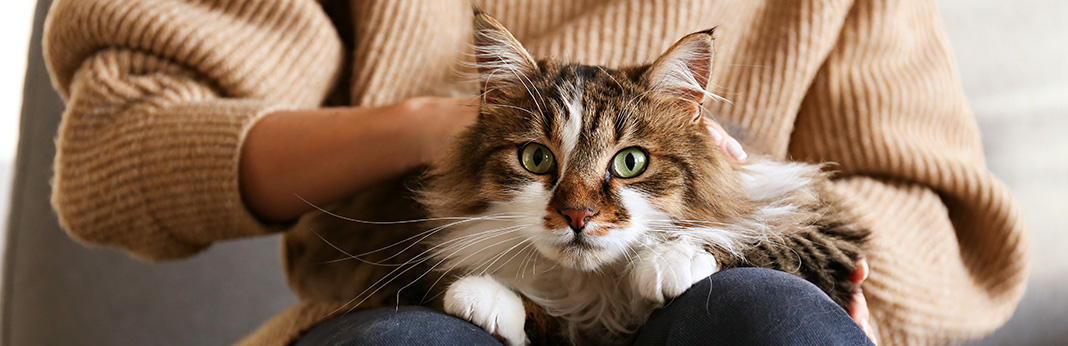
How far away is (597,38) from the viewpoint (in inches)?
53.7

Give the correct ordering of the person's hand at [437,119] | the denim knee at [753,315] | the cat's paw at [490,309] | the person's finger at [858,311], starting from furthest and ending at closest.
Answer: the person's hand at [437,119] → the person's finger at [858,311] → the cat's paw at [490,309] → the denim knee at [753,315]

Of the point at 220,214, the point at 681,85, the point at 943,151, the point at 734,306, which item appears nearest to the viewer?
the point at 734,306

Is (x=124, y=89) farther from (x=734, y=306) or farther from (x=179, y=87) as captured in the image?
(x=734, y=306)

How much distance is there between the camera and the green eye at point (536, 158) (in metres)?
0.84

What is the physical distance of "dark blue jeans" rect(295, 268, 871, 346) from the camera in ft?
2.35

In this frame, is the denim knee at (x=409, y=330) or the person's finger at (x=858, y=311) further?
the person's finger at (x=858, y=311)

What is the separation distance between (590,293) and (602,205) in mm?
177

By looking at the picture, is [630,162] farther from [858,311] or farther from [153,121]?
[153,121]

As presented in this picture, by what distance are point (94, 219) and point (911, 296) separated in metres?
1.38

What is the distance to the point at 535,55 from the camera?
121 cm

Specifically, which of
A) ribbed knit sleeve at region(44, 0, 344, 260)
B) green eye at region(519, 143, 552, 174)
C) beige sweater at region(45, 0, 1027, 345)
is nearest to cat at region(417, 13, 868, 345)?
green eye at region(519, 143, 552, 174)

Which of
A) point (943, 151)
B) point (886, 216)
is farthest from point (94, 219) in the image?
point (943, 151)

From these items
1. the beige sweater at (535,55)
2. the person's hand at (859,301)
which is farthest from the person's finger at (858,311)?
the beige sweater at (535,55)

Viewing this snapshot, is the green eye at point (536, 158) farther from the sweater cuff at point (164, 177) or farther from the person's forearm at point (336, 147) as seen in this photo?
the sweater cuff at point (164, 177)
